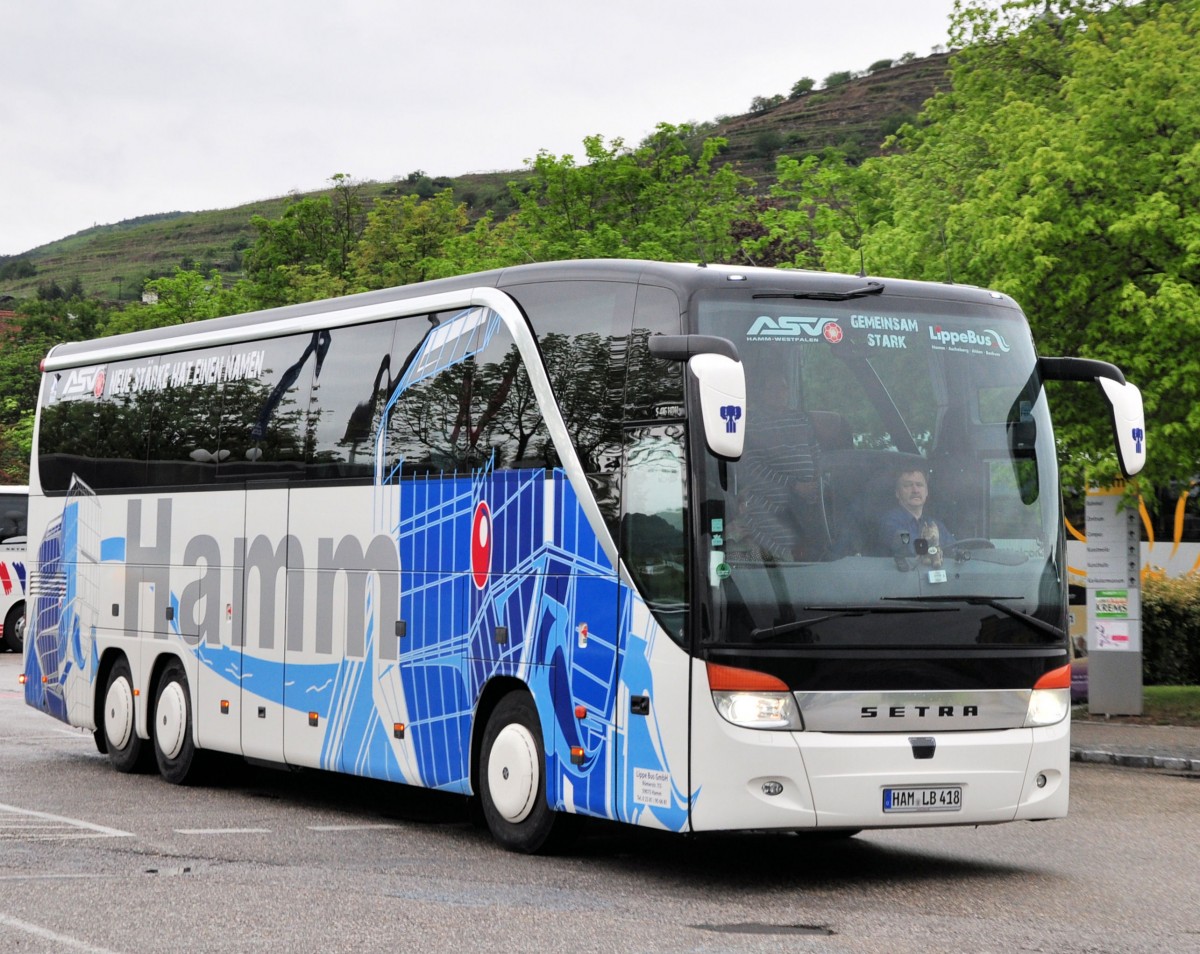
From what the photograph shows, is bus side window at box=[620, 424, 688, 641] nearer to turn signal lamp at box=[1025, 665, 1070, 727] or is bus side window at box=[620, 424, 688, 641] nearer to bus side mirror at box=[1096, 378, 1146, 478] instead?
turn signal lamp at box=[1025, 665, 1070, 727]

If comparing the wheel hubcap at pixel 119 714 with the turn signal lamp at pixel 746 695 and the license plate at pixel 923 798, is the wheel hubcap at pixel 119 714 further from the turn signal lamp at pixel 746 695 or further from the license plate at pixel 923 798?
the license plate at pixel 923 798

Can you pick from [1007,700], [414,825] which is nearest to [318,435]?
[414,825]

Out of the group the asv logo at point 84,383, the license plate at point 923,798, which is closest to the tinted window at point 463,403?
the license plate at point 923,798

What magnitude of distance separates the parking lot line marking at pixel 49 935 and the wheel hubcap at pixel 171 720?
6650 millimetres

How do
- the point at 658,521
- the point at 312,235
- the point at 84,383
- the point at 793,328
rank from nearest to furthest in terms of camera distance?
the point at 658,521 < the point at 793,328 < the point at 84,383 < the point at 312,235

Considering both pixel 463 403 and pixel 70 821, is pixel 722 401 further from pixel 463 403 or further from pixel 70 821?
pixel 70 821

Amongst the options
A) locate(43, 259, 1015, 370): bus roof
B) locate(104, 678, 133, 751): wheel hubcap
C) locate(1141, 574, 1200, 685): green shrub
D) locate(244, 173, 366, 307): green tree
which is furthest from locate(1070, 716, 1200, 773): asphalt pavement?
locate(244, 173, 366, 307): green tree

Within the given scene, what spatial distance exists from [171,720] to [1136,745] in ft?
32.6

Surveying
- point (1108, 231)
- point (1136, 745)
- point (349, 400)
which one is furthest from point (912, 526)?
point (1108, 231)

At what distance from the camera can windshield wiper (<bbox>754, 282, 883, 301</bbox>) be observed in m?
10.5

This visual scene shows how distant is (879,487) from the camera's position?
10094mm

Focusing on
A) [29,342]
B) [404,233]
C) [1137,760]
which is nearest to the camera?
[1137,760]

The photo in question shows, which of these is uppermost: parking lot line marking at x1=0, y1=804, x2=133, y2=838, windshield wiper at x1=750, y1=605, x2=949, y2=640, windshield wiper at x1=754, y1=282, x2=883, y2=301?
windshield wiper at x1=754, y1=282, x2=883, y2=301

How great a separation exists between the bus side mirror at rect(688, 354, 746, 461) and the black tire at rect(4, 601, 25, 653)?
32.0 m
